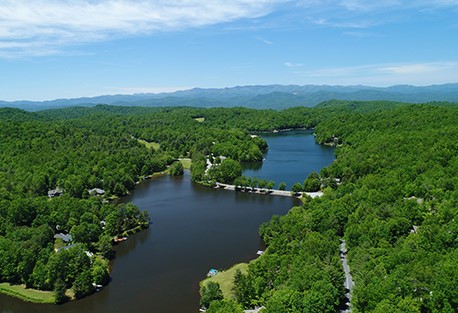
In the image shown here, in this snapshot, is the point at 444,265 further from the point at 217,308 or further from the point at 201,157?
the point at 201,157

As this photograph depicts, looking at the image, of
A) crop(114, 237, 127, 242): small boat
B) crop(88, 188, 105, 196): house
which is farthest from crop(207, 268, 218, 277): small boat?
crop(88, 188, 105, 196): house

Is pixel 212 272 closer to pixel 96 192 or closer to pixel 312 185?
pixel 312 185

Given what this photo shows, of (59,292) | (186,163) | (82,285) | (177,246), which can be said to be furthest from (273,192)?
(59,292)

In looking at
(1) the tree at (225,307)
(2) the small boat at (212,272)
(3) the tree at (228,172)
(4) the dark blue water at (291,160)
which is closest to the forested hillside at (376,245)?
(1) the tree at (225,307)

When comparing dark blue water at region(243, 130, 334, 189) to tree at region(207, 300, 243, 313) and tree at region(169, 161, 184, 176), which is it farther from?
tree at region(207, 300, 243, 313)

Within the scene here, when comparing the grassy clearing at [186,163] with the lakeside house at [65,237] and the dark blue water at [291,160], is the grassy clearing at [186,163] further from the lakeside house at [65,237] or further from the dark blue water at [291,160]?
the lakeside house at [65,237]

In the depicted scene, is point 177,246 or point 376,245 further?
point 177,246

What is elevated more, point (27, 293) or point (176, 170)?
point (176, 170)
